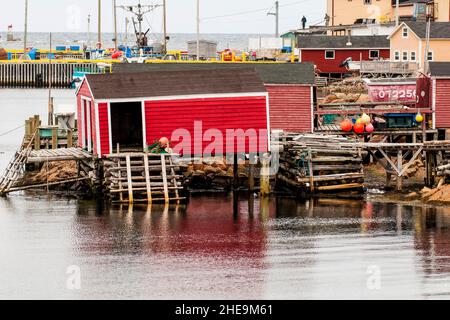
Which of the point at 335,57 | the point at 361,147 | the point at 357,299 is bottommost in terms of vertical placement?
the point at 357,299

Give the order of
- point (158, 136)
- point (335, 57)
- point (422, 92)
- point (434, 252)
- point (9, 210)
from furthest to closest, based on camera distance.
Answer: point (335, 57) < point (422, 92) < point (158, 136) < point (9, 210) < point (434, 252)

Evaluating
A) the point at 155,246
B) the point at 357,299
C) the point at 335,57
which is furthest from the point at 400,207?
the point at 335,57

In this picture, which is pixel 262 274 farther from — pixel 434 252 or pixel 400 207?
pixel 400 207

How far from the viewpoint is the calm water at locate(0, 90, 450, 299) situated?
86.7 ft

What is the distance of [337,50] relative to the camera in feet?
279

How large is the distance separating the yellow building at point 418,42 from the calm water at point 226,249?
37.9 m

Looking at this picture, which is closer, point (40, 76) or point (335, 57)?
point (335, 57)

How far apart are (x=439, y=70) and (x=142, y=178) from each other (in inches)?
594

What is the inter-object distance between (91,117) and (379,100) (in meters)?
14.0

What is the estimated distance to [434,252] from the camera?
30516 mm

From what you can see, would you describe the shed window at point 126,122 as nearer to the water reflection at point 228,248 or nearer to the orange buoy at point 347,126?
the water reflection at point 228,248

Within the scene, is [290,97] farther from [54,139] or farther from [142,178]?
[142,178]

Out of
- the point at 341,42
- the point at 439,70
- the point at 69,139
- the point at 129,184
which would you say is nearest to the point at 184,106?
the point at 129,184

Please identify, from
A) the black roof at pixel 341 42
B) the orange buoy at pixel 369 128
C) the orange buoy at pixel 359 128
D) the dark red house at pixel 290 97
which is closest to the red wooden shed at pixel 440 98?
the orange buoy at pixel 369 128
